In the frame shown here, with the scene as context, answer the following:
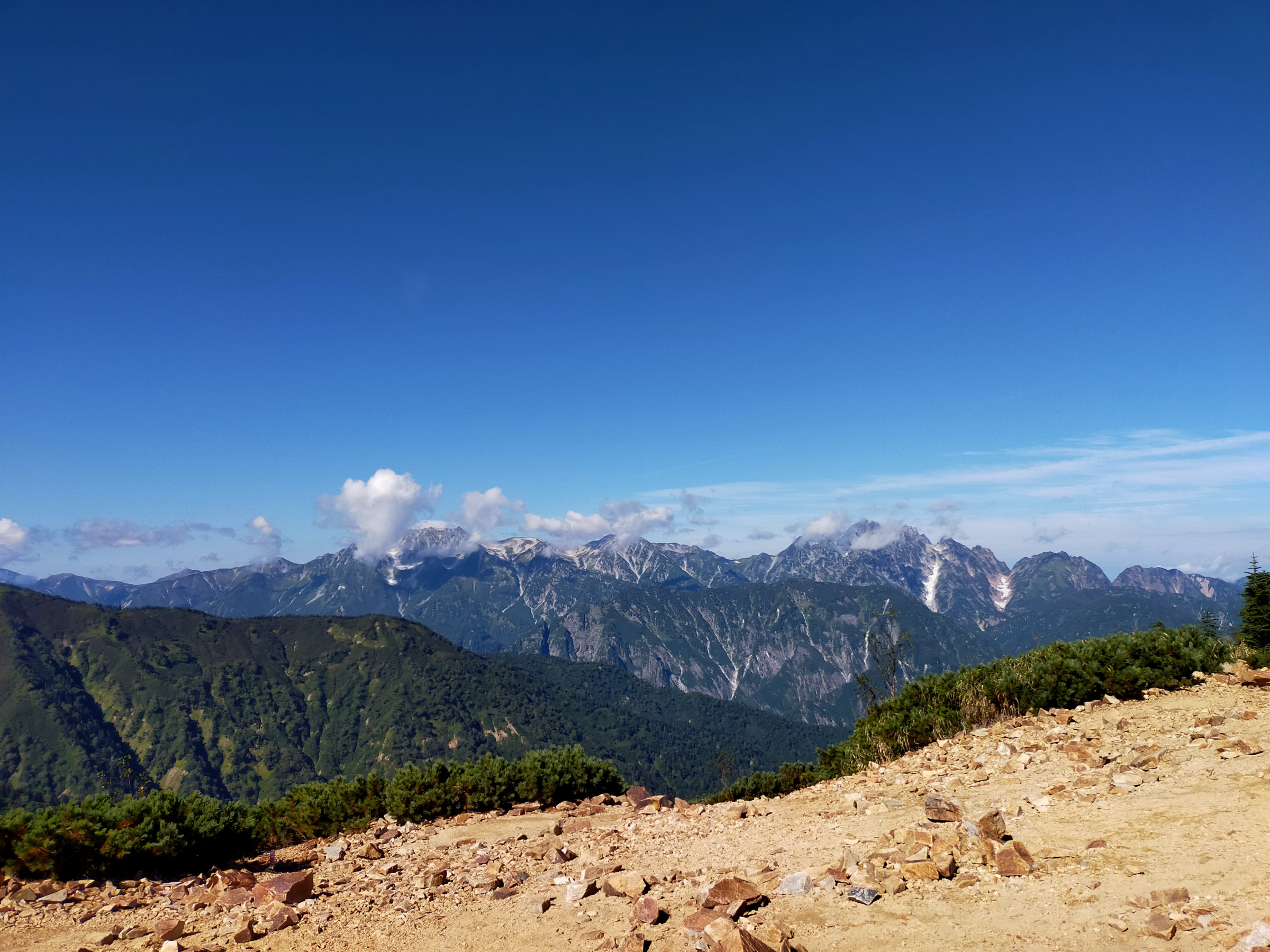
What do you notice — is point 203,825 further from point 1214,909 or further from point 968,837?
point 1214,909

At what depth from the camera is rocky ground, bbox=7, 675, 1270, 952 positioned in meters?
8.52

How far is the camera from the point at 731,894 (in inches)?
386

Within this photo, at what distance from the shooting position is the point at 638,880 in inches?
431

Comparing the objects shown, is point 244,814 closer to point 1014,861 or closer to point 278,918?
point 278,918

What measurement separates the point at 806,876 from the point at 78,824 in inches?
553

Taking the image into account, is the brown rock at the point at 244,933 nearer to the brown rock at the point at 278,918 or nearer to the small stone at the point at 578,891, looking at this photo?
the brown rock at the point at 278,918

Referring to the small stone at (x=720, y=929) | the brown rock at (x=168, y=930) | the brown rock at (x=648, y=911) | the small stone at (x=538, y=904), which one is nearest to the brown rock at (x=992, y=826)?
the small stone at (x=720, y=929)

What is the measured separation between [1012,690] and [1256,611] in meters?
20.9

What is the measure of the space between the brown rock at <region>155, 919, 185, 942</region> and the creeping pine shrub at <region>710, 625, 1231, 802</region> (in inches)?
624

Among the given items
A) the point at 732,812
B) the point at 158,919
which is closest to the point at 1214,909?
the point at 732,812

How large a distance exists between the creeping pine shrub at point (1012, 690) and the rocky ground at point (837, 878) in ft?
11.4

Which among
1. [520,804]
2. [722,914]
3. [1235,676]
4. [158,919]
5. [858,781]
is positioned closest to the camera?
[722,914]

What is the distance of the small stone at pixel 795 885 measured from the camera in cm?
998

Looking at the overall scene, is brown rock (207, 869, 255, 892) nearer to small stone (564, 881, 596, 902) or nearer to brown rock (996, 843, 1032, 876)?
small stone (564, 881, 596, 902)
